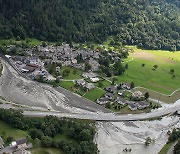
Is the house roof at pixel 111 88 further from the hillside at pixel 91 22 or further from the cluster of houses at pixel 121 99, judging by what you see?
the hillside at pixel 91 22

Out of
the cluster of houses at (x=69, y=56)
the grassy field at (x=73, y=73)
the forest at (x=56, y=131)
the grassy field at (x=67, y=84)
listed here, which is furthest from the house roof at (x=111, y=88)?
the forest at (x=56, y=131)

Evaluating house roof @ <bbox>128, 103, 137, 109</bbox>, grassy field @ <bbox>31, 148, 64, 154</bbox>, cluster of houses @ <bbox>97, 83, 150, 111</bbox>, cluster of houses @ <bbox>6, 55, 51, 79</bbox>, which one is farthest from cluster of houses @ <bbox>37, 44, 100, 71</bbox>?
grassy field @ <bbox>31, 148, 64, 154</bbox>

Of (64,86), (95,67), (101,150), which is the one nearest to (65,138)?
(101,150)

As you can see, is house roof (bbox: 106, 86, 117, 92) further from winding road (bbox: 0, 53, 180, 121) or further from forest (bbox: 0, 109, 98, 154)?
forest (bbox: 0, 109, 98, 154)

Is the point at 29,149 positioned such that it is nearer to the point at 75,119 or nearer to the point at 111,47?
the point at 75,119

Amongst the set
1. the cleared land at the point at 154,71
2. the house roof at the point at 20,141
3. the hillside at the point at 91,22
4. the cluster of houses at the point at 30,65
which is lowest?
the cleared land at the point at 154,71

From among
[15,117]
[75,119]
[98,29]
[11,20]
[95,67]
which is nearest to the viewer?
[15,117]

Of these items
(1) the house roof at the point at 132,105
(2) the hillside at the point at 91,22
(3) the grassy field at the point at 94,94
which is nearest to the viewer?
(1) the house roof at the point at 132,105
